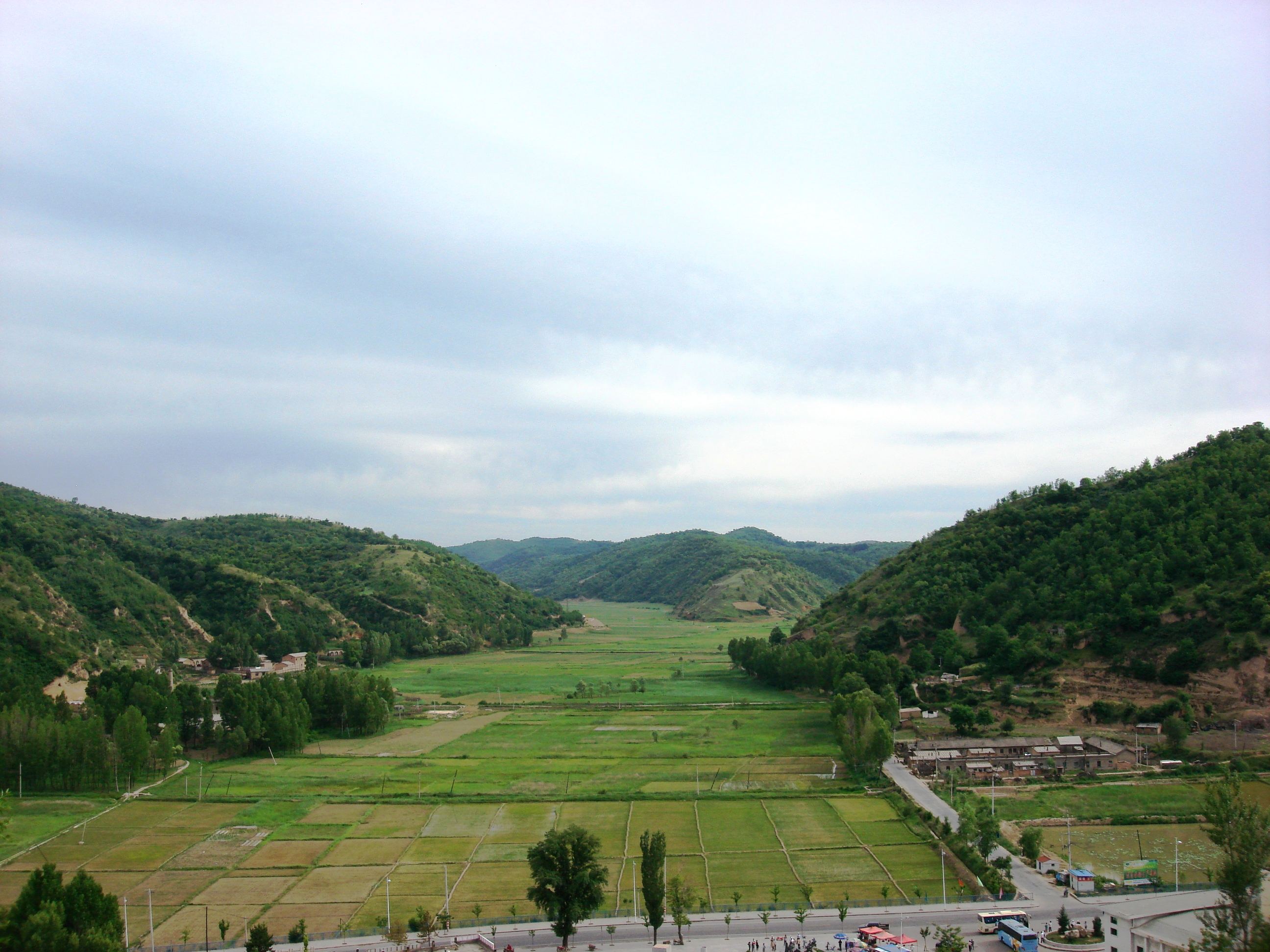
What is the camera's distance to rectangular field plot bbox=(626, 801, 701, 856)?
182 feet

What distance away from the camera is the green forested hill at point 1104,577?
9119cm

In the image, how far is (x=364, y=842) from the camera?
188ft

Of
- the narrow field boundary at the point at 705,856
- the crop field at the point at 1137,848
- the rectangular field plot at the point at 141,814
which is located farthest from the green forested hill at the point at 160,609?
the crop field at the point at 1137,848

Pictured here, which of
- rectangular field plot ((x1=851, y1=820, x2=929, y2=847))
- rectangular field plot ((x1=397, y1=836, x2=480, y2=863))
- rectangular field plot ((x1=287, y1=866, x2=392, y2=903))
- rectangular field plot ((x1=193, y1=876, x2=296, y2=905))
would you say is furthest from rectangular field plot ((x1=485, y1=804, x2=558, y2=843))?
rectangular field plot ((x1=851, y1=820, x2=929, y2=847))

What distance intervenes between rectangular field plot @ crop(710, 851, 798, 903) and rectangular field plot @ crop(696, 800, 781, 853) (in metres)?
1.38

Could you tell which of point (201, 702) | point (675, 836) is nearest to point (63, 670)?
point (201, 702)

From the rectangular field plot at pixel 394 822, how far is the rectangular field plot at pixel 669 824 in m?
14.9

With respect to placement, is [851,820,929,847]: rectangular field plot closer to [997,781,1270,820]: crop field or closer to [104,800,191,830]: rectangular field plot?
[997,781,1270,820]: crop field

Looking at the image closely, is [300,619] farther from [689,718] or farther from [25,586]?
[689,718]

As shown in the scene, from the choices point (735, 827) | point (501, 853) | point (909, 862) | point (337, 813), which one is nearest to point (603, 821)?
point (501, 853)

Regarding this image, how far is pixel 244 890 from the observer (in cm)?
4912

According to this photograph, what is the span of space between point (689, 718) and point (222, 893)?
5975 centimetres

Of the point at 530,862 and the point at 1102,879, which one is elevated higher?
the point at 530,862

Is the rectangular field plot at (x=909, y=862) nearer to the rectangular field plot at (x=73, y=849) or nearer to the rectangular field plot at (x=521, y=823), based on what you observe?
the rectangular field plot at (x=521, y=823)
